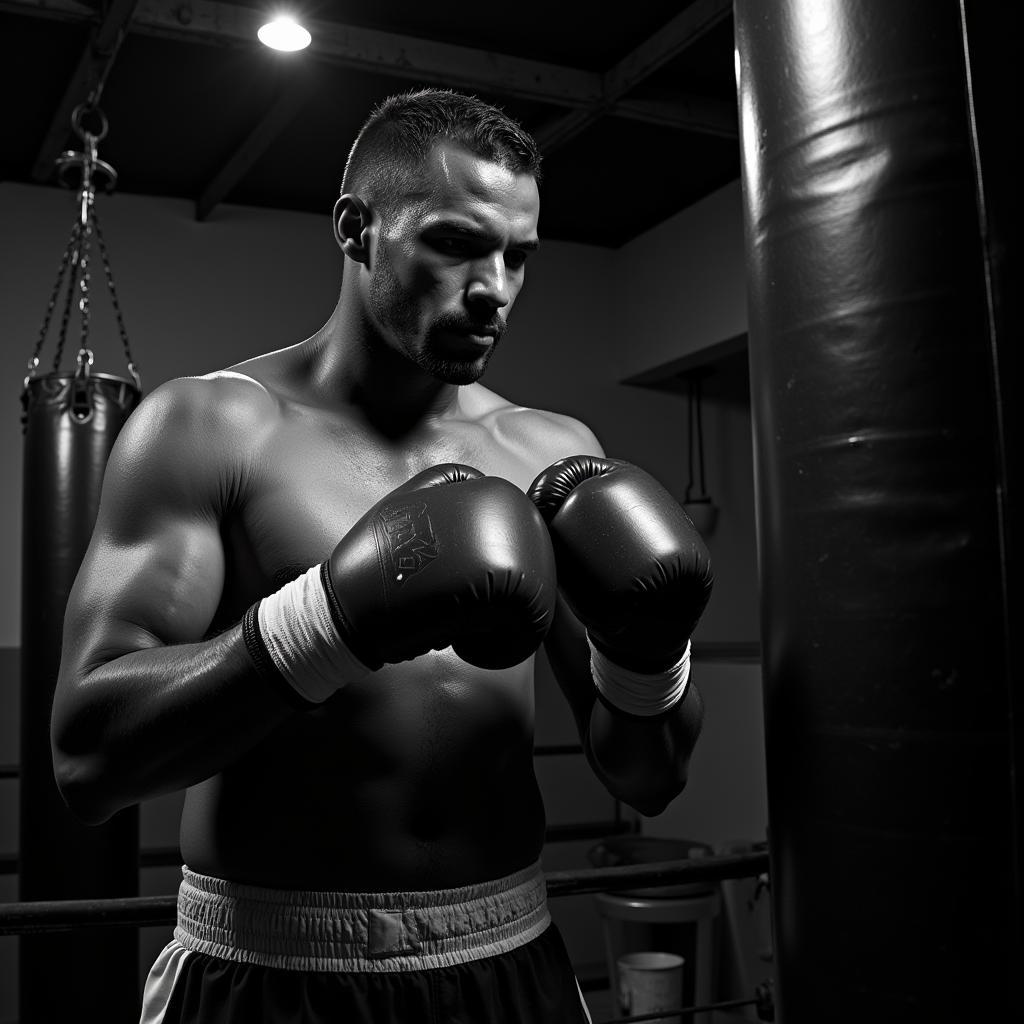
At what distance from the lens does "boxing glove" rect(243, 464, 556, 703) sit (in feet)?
3.01

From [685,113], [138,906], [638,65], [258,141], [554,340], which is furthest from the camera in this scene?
[554,340]

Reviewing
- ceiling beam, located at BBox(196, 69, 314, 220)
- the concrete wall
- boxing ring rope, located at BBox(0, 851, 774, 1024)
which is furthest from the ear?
the concrete wall

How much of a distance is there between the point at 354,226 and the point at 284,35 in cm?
245

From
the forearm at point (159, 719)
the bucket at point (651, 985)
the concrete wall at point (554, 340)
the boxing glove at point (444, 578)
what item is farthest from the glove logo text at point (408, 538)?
the concrete wall at point (554, 340)

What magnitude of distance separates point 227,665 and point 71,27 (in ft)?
10.7

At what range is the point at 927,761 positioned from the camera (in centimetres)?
60

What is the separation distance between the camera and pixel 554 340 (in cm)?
545

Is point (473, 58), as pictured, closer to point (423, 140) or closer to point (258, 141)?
point (258, 141)

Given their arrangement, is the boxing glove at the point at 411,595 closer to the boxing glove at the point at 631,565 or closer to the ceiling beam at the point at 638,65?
the boxing glove at the point at 631,565

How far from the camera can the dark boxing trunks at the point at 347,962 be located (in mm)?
1075

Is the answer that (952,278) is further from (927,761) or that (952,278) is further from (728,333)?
(728,333)

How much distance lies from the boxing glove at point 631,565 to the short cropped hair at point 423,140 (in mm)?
367

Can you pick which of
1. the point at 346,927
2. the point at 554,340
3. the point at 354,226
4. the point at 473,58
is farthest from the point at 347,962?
the point at 554,340

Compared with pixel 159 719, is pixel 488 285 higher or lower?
higher
